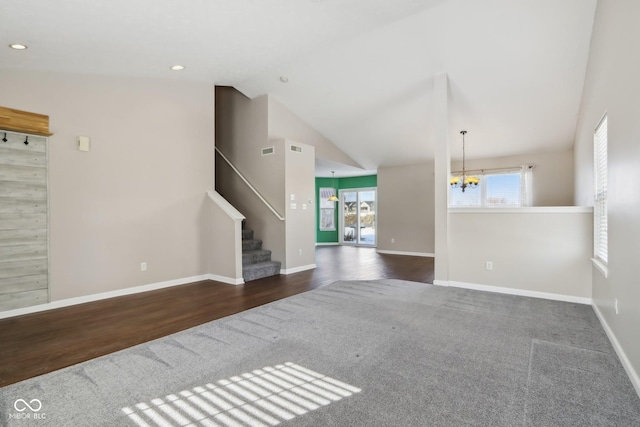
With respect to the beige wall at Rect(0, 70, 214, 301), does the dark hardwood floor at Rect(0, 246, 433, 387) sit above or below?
below

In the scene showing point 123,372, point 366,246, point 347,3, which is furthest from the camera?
point 366,246

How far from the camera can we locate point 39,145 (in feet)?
12.4

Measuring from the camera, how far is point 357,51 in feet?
15.9

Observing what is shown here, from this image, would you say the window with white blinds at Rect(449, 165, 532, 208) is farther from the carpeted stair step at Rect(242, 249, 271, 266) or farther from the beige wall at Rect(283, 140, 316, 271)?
the carpeted stair step at Rect(242, 249, 271, 266)

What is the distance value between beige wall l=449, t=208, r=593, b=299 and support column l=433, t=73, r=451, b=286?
118 mm

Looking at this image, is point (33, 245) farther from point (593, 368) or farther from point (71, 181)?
point (593, 368)

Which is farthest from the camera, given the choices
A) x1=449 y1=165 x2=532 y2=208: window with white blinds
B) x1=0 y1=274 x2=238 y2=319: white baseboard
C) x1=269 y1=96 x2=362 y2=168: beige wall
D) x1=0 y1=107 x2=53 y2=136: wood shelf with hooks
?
x1=449 y1=165 x2=532 y2=208: window with white blinds

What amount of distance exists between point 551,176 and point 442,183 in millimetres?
3815

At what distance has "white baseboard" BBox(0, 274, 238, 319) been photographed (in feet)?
12.1

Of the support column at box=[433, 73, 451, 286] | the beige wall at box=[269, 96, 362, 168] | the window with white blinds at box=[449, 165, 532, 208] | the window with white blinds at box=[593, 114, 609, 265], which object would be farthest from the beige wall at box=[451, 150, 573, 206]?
the beige wall at box=[269, 96, 362, 168]

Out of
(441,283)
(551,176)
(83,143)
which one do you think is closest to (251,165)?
(83,143)

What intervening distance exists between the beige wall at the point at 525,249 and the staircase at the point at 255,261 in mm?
3069

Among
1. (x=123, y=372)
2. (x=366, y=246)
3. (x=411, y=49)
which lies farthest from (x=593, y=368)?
(x=366, y=246)

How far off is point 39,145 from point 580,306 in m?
6.68
